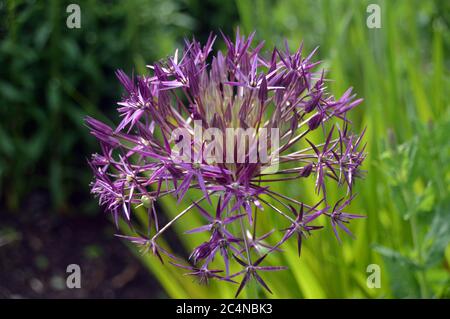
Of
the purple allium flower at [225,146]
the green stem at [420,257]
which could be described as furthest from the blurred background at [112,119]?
the purple allium flower at [225,146]

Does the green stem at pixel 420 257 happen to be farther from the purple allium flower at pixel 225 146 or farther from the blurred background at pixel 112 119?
the purple allium flower at pixel 225 146

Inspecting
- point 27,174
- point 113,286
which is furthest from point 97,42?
point 113,286

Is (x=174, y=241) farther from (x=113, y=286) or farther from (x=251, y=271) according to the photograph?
(x=251, y=271)

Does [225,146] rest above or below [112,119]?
below

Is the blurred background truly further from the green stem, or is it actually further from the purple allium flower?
the purple allium flower

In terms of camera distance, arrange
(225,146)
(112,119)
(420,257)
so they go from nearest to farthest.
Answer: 1. (225,146)
2. (420,257)
3. (112,119)

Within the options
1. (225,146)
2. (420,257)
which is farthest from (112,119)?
(225,146)

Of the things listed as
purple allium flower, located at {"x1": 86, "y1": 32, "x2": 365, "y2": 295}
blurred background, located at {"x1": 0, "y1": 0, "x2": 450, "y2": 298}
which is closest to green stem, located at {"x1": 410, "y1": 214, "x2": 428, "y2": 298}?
blurred background, located at {"x1": 0, "y1": 0, "x2": 450, "y2": 298}

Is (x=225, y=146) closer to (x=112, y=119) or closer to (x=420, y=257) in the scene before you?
(x=420, y=257)
